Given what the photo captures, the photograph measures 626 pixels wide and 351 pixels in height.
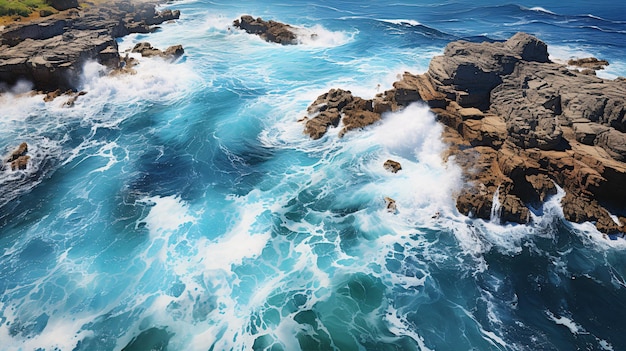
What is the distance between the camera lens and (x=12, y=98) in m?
38.7

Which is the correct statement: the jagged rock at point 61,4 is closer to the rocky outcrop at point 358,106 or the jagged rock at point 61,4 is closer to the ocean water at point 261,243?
the ocean water at point 261,243

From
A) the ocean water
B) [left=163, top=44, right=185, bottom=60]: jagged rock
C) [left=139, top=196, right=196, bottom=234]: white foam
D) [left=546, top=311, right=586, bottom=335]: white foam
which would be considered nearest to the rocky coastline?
the ocean water

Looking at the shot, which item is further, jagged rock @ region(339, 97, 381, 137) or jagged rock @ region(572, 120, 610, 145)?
jagged rock @ region(339, 97, 381, 137)

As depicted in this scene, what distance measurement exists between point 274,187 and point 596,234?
77.6 feet

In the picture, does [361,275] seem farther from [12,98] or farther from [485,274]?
[12,98]

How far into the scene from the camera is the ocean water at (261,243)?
58.5ft

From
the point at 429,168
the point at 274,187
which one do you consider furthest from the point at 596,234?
the point at 274,187

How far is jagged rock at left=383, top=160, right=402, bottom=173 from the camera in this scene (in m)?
28.5

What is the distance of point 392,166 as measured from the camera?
2866cm

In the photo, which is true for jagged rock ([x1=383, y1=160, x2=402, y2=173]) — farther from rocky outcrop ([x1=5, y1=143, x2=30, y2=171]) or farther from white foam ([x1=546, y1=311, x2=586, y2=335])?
rocky outcrop ([x1=5, y1=143, x2=30, y2=171])

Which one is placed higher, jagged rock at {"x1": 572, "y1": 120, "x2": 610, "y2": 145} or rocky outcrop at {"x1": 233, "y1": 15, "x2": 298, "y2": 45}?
rocky outcrop at {"x1": 233, "y1": 15, "x2": 298, "y2": 45}

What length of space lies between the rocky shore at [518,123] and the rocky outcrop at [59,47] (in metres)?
32.0

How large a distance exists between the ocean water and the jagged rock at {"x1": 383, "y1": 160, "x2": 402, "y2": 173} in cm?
48

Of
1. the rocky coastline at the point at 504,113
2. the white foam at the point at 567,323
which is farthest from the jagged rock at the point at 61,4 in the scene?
the white foam at the point at 567,323
